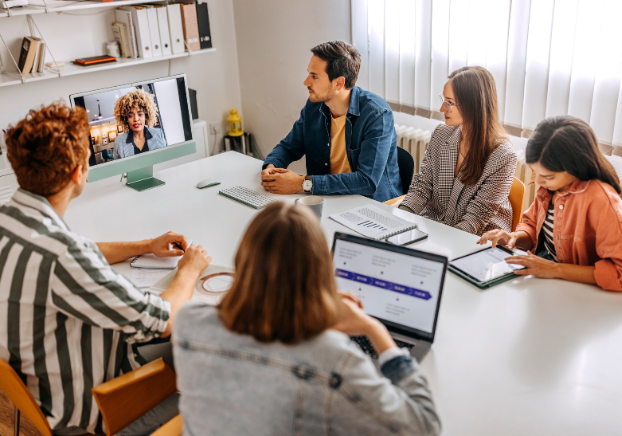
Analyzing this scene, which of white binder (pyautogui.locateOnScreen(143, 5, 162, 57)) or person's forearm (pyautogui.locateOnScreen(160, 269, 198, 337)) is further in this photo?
white binder (pyautogui.locateOnScreen(143, 5, 162, 57))

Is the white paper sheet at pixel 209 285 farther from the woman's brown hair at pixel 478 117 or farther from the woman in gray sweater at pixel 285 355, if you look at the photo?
the woman's brown hair at pixel 478 117

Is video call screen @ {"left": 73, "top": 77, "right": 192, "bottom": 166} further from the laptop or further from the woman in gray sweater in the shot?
the woman in gray sweater

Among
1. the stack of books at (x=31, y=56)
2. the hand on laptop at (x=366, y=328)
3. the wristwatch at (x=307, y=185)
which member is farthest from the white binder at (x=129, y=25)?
the hand on laptop at (x=366, y=328)

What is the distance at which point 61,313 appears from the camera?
1.27m

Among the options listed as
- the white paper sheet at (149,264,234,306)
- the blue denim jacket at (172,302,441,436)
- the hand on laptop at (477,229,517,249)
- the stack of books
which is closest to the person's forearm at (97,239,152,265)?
the white paper sheet at (149,264,234,306)

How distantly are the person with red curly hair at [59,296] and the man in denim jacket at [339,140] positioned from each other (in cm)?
105

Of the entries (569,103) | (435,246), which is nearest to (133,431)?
(435,246)

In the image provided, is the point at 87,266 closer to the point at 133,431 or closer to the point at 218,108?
the point at 133,431

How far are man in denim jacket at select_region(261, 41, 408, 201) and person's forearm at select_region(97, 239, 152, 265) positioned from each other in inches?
27.2

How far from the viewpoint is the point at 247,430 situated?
0.87 m

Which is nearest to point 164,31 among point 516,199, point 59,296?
point 516,199

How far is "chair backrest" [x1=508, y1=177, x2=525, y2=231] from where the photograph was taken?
2.18m

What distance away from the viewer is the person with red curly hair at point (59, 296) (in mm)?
1208

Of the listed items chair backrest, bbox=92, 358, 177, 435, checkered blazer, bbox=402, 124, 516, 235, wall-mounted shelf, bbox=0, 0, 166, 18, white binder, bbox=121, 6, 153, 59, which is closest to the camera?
chair backrest, bbox=92, 358, 177, 435
